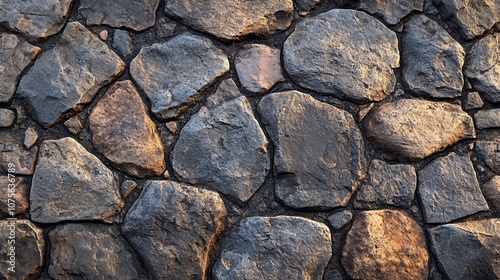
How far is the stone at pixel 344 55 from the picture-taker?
1763 mm

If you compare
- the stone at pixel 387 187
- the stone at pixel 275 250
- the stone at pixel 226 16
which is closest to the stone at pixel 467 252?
the stone at pixel 387 187

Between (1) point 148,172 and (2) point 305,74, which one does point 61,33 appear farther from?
(2) point 305,74

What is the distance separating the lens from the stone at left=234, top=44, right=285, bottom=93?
174cm

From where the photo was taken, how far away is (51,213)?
160 centimetres

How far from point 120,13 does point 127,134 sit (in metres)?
0.41

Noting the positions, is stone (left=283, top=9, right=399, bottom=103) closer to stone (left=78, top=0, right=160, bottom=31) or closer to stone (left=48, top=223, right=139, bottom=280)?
stone (left=78, top=0, right=160, bottom=31)

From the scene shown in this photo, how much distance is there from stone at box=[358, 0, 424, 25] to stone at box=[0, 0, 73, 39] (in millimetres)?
1025

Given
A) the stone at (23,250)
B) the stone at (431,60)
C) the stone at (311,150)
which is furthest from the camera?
the stone at (431,60)

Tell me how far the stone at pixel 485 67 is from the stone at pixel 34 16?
55.2 inches

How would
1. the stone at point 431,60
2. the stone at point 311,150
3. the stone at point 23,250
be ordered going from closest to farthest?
the stone at point 23,250 < the stone at point 311,150 < the stone at point 431,60

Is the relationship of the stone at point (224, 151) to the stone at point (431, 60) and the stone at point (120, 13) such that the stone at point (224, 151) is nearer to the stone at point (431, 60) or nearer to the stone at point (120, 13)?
the stone at point (120, 13)

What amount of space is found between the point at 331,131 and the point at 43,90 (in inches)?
36.7

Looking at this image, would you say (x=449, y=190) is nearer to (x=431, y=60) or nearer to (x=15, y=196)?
(x=431, y=60)

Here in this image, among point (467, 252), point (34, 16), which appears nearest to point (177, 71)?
point (34, 16)
